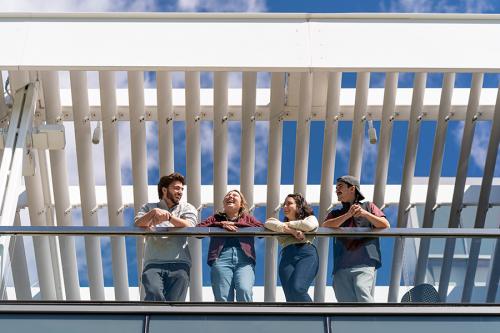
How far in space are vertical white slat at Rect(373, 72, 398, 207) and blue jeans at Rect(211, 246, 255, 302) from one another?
4.90 meters

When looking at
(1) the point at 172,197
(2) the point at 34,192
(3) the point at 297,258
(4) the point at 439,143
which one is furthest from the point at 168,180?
(2) the point at 34,192

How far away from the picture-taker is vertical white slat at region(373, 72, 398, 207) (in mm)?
12750

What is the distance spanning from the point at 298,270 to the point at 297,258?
0.12m

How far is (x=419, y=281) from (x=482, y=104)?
4.90 m

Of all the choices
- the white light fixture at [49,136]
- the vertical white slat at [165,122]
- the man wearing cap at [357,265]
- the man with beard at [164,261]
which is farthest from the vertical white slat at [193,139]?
the man wearing cap at [357,265]

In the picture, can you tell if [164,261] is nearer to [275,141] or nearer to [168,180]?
[168,180]

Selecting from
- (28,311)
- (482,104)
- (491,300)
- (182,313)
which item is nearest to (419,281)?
(491,300)

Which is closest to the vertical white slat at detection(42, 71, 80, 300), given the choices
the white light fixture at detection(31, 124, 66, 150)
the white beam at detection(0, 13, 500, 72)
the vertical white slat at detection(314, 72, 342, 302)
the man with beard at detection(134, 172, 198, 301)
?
the white light fixture at detection(31, 124, 66, 150)

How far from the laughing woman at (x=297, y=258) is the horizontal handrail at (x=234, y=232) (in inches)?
2.6

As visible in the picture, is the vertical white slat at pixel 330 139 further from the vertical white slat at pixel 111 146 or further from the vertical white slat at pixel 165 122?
the vertical white slat at pixel 111 146

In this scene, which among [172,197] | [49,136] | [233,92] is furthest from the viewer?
[233,92]

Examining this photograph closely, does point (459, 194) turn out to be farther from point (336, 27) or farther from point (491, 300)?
point (491, 300)

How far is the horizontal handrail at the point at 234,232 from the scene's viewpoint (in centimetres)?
870

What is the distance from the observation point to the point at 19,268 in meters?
8.74
